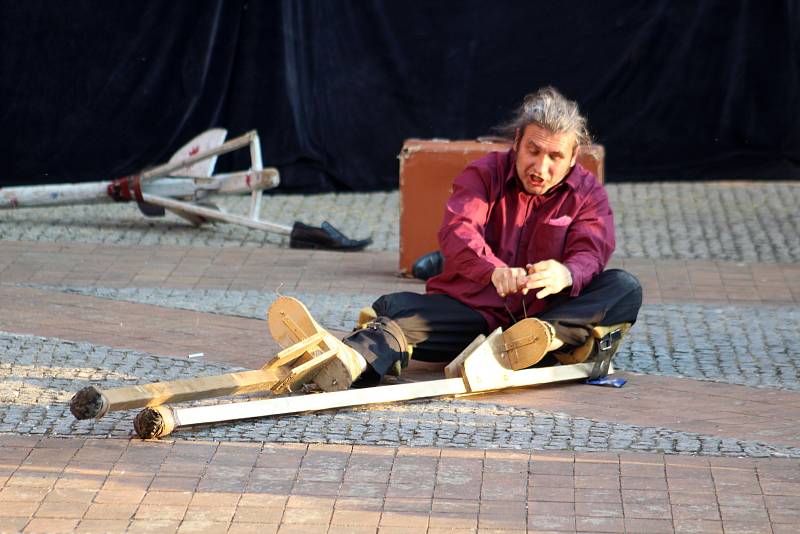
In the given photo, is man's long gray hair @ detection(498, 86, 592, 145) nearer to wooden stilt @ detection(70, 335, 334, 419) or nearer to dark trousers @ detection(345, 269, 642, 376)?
dark trousers @ detection(345, 269, 642, 376)

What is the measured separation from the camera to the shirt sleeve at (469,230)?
480cm

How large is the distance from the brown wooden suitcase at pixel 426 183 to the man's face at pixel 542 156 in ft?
5.62

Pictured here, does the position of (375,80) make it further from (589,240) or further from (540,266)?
(540,266)

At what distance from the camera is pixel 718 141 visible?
31.7ft

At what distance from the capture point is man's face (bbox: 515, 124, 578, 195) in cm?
484

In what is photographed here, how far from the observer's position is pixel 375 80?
9.37m

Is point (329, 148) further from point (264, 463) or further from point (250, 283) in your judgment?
point (264, 463)

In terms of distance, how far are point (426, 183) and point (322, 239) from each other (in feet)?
3.24

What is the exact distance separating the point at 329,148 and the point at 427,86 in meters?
0.81

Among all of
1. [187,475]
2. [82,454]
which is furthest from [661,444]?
[82,454]

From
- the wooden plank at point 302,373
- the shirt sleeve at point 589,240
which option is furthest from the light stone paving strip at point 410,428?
the shirt sleeve at point 589,240

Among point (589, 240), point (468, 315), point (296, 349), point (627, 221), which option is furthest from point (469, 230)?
point (627, 221)

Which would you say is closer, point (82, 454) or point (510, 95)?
point (82, 454)

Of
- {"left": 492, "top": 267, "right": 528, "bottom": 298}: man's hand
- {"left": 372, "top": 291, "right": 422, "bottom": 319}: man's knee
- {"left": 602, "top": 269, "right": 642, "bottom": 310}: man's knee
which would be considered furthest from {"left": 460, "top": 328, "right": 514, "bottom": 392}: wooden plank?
{"left": 602, "top": 269, "right": 642, "bottom": 310}: man's knee
